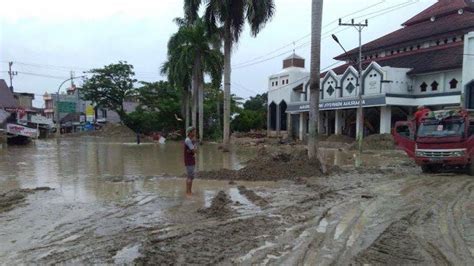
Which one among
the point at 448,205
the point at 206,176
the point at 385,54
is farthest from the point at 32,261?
the point at 385,54

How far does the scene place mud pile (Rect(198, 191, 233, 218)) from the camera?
9.05m

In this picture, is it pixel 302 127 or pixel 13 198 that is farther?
pixel 302 127

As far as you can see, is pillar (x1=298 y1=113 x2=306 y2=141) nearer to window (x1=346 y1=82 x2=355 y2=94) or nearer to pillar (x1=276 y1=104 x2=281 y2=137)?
pillar (x1=276 y1=104 x2=281 y2=137)

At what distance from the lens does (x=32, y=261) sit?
601 centimetres

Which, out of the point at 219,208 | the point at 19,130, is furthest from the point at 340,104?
the point at 219,208

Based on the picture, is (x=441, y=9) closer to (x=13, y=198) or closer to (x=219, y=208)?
(x=219, y=208)

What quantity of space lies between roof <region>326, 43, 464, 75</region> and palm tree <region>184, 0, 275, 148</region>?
643 inches

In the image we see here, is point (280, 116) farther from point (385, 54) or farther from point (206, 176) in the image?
point (206, 176)

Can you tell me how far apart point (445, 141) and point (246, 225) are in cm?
1092

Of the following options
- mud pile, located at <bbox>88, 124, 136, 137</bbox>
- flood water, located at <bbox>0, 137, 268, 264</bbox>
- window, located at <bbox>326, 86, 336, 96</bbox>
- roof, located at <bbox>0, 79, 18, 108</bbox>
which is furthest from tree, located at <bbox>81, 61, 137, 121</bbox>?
flood water, located at <bbox>0, 137, 268, 264</bbox>

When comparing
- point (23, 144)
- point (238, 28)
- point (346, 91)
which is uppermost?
point (238, 28)

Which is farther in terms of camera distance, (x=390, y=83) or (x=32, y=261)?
(x=390, y=83)

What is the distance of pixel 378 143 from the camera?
115ft

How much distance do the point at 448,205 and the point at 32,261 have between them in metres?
8.56
